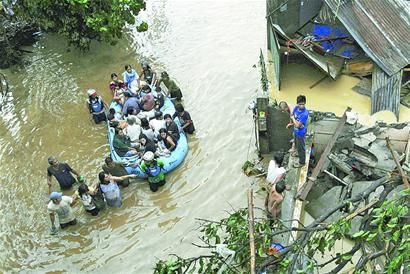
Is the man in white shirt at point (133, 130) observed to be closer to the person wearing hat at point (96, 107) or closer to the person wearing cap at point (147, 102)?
the person wearing cap at point (147, 102)

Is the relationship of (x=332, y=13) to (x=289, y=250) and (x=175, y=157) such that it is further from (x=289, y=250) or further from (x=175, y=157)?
(x=289, y=250)

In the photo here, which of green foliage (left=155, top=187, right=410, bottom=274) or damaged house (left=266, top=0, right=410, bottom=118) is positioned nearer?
green foliage (left=155, top=187, right=410, bottom=274)

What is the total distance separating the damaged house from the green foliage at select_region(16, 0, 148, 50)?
456cm

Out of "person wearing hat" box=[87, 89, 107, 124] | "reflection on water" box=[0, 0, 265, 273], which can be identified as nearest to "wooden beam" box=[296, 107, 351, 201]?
"reflection on water" box=[0, 0, 265, 273]

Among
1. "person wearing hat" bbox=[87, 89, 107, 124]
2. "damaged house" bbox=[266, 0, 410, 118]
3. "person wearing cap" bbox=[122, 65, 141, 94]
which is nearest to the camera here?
"damaged house" bbox=[266, 0, 410, 118]

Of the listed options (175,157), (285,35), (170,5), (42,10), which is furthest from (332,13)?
(42,10)

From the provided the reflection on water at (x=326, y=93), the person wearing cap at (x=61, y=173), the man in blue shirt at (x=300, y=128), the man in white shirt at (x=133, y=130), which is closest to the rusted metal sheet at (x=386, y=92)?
the reflection on water at (x=326, y=93)

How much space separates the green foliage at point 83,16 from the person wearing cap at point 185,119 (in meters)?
3.88

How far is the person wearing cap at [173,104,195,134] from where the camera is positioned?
12.4m

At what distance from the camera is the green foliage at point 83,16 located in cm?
1435

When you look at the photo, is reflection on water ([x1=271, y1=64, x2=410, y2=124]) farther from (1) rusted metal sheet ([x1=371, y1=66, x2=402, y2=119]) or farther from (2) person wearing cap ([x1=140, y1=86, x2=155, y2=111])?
(2) person wearing cap ([x1=140, y1=86, x2=155, y2=111])

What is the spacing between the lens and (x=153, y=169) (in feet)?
→ 35.1

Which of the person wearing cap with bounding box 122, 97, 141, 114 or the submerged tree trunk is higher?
the submerged tree trunk

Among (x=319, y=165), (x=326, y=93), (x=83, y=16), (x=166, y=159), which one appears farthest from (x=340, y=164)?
(x=83, y=16)
